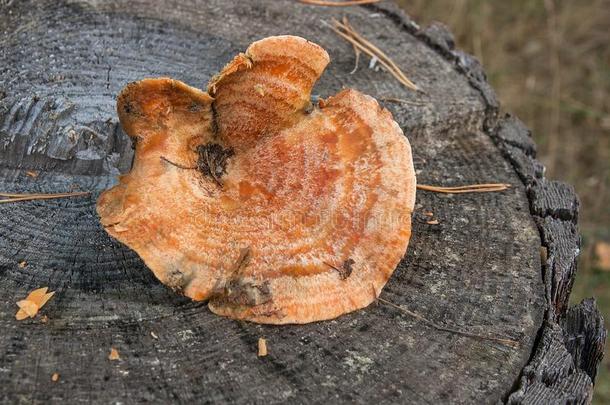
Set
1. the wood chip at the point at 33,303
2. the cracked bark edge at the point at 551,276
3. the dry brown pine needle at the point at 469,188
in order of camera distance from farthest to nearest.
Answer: the dry brown pine needle at the point at 469,188 → the cracked bark edge at the point at 551,276 → the wood chip at the point at 33,303

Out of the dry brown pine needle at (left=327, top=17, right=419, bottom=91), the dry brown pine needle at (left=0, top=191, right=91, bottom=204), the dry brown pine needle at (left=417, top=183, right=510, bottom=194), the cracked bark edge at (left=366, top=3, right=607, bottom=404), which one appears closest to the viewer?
the cracked bark edge at (left=366, top=3, right=607, bottom=404)

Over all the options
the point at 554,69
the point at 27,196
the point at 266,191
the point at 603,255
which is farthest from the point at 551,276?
the point at 554,69

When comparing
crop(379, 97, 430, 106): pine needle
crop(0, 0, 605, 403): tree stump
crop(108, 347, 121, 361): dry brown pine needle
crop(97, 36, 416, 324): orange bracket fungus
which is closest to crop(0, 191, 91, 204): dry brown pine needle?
crop(0, 0, 605, 403): tree stump

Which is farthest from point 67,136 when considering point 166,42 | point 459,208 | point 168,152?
point 459,208

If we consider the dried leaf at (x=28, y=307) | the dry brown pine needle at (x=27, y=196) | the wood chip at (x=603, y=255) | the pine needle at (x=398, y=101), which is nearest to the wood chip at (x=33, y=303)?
the dried leaf at (x=28, y=307)

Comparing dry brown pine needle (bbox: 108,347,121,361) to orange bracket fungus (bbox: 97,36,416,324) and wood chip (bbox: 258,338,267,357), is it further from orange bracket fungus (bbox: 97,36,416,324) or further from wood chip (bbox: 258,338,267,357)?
wood chip (bbox: 258,338,267,357)

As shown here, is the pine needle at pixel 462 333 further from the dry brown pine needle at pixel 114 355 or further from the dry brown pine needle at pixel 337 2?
the dry brown pine needle at pixel 337 2
